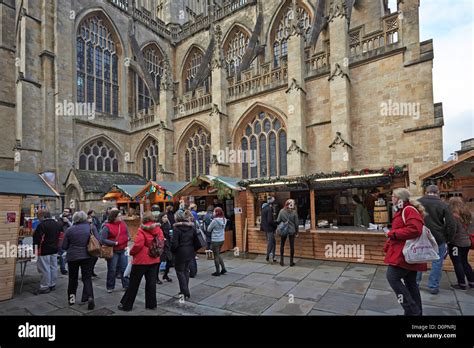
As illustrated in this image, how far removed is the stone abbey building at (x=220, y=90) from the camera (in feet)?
37.1

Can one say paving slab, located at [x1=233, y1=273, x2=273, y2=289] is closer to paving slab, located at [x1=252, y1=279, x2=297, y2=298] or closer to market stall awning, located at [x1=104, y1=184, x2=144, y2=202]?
paving slab, located at [x1=252, y1=279, x2=297, y2=298]

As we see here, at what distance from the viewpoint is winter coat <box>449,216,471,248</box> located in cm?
470

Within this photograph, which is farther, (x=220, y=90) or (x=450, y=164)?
(x=220, y=90)

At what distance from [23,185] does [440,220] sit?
9031 millimetres

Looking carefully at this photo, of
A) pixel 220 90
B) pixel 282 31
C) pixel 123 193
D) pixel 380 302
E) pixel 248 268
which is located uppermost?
pixel 282 31

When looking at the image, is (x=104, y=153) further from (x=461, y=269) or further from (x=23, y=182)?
(x=461, y=269)

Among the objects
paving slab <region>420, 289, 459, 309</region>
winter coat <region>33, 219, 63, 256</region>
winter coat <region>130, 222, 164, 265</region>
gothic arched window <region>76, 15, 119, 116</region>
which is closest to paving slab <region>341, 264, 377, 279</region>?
paving slab <region>420, 289, 459, 309</region>

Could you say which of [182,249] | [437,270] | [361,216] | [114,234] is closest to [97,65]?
[114,234]

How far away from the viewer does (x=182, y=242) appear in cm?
482

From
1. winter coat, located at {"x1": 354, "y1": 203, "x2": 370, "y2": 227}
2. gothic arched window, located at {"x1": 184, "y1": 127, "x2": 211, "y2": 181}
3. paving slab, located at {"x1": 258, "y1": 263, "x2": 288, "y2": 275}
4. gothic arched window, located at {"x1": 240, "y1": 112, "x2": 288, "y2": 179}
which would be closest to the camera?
paving slab, located at {"x1": 258, "y1": 263, "x2": 288, "y2": 275}

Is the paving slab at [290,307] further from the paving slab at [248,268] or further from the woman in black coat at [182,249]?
the paving slab at [248,268]

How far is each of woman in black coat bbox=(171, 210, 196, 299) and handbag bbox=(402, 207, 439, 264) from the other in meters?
3.52

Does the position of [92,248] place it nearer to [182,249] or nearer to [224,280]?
[182,249]
